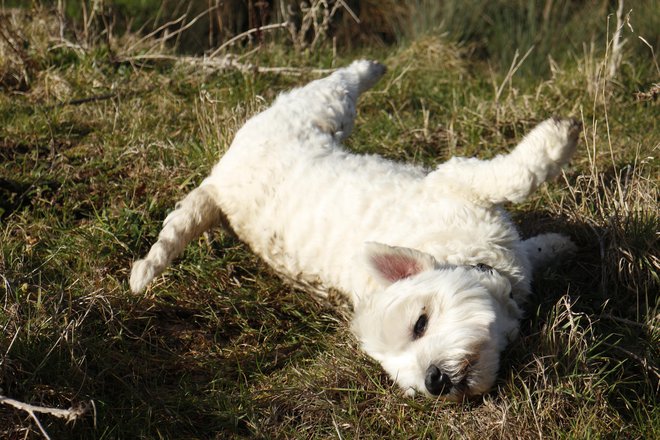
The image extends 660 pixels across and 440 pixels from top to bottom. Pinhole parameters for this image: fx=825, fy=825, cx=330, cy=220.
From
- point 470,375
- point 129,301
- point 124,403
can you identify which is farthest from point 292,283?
point 470,375

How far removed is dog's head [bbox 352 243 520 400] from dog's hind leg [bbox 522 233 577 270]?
2.55 ft

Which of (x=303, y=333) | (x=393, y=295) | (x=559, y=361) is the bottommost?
(x=303, y=333)

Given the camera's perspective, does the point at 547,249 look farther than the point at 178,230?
Yes

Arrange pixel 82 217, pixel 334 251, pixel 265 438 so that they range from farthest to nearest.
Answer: pixel 82 217, pixel 334 251, pixel 265 438

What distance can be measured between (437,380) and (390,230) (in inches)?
36.7

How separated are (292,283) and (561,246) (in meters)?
1.44

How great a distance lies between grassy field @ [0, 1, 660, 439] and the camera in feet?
11.4

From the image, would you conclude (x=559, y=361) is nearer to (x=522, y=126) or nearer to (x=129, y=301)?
(x=129, y=301)

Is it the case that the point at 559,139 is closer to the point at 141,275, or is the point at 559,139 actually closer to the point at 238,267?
the point at 238,267

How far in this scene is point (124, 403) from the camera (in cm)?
371

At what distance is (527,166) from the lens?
12.3ft

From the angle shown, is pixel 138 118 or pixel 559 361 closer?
pixel 559 361

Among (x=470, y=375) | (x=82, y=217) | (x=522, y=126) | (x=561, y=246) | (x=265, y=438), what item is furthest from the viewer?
(x=522, y=126)

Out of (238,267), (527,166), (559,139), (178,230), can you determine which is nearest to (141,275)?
(178,230)
